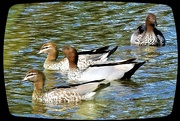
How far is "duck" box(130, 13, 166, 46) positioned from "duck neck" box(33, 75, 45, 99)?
2.20ft

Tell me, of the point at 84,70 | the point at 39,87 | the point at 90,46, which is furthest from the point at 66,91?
the point at 84,70

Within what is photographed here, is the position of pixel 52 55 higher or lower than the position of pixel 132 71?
higher

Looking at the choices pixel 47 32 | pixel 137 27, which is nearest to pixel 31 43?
pixel 47 32

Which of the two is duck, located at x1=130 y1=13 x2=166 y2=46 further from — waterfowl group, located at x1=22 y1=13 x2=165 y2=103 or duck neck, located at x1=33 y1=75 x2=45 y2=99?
duck neck, located at x1=33 y1=75 x2=45 y2=99

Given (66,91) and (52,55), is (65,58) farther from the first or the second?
(52,55)

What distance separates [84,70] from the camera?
9000 millimetres

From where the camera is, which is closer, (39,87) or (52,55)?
(52,55)

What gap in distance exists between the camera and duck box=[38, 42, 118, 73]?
8034 millimetres

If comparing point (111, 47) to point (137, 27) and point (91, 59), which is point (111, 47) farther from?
point (91, 59)

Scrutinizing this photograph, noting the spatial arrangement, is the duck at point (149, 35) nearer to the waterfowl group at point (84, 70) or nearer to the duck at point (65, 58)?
the waterfowl group at point (84, 70)

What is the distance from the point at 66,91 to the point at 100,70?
0.47 metres

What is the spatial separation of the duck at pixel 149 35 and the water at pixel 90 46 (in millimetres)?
51

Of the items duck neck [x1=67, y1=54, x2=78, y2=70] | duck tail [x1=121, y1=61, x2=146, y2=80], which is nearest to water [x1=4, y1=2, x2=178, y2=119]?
duck tail [x1=121, y1=61, x2=146, y2=80]

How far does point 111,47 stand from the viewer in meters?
8.04
